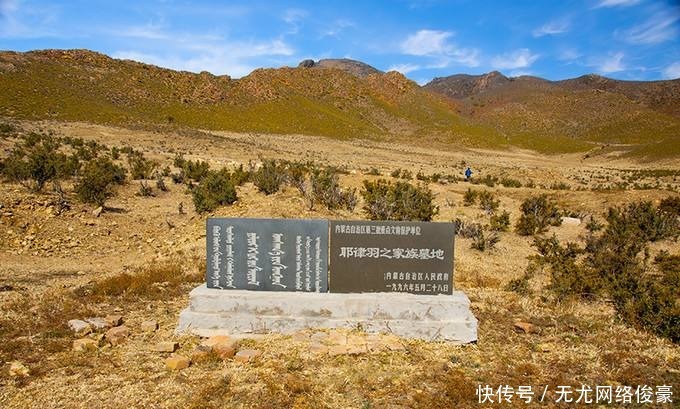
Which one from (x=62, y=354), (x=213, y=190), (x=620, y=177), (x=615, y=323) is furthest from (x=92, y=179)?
(x=620, y=177)

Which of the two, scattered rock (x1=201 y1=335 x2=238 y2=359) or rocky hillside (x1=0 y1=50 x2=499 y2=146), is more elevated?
rocky hillside (x1=0 y1=50 x2=499 y2=146)

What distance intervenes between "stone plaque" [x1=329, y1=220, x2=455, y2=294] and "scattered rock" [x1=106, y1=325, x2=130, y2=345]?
321 cm

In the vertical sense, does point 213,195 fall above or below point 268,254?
above

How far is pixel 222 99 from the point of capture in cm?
9225

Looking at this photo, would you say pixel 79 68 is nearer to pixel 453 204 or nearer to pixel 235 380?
pixel 453 204

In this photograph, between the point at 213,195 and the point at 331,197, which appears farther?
the point at 331,197

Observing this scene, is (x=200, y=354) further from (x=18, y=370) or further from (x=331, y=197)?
(x=331, y=197)

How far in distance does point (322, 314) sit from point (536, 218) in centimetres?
1293

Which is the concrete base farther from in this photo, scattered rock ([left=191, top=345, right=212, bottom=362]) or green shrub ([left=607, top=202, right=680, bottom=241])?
green shrub ([left=607, top=202, right=680, bottom=241])

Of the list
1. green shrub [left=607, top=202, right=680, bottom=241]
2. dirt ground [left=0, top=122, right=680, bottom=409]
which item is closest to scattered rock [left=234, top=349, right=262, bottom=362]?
dirt ground [left=0, top=122, right=680, bottom=409]

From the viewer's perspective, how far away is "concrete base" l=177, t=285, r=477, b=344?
7824 millimetres

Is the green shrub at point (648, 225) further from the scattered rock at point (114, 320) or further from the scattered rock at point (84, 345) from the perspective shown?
the scattered rock at point (84, 345)

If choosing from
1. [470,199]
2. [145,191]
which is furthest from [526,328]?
[145,191]

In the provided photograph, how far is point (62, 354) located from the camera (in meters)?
6.90
